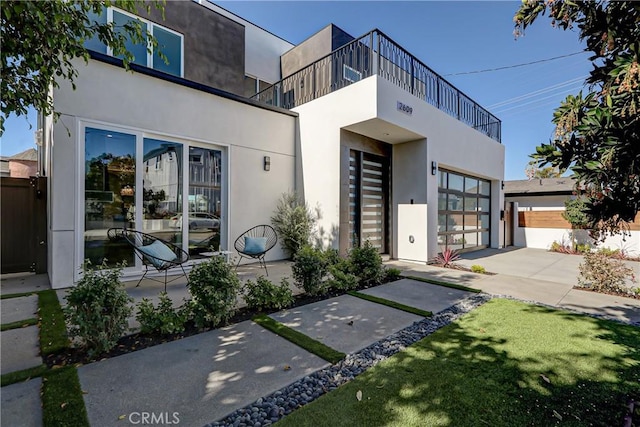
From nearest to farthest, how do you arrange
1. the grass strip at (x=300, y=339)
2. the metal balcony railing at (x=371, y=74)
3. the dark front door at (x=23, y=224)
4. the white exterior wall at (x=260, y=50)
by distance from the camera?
1. the grass strip at (x=300, y=339)
2. the dark front door at (x=23, y=224)
3. the metal balcony railing at (x=371, y=74)
4. the white exterior wall at (x=260, y=50)

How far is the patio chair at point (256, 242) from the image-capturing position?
6.45 meters

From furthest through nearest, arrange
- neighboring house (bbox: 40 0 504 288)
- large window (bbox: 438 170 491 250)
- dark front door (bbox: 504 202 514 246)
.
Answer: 1. dark front door (bbox: 504 202 514 246)
2. large window (bbox: 438 170 491 250)
3. neighboring house (bbox: 40 0 504 288)

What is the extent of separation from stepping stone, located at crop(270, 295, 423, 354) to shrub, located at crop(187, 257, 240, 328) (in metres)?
0.69

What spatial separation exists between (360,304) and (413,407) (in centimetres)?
234

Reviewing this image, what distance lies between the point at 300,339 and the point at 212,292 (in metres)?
1.17

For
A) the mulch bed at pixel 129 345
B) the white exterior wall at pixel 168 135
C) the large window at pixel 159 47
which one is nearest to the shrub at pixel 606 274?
the mulch bed at pixel 129 345

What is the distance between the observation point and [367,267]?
5.73 m

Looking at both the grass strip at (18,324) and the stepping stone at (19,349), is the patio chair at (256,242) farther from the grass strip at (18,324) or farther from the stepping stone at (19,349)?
the stepping stone at (19,349)

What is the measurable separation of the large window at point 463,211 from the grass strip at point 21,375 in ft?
29.5

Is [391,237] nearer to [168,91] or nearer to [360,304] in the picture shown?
[360,304]

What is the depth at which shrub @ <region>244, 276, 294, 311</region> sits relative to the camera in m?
4.08

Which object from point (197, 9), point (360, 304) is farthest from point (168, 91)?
point (360, 304)

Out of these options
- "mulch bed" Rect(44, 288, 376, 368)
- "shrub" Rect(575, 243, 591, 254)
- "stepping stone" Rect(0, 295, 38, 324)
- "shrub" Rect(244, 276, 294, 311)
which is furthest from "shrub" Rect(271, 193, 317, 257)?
"shrub" Rect(575, 243, 591, 254)

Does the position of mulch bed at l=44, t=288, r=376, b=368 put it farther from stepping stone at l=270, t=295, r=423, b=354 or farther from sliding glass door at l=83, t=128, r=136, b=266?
sliding glass door at l=83, t=128, r=136, b=266
